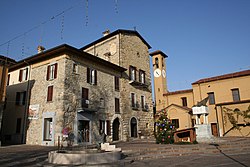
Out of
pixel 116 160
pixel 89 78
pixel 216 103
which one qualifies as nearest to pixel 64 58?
pixel 89 78

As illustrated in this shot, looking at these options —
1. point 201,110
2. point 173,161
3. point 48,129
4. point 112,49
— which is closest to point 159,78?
point 112,49

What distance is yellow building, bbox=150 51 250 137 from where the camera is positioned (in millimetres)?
24234

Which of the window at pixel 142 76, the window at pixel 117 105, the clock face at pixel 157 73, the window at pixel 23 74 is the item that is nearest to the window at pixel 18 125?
the window at pixel 23 74

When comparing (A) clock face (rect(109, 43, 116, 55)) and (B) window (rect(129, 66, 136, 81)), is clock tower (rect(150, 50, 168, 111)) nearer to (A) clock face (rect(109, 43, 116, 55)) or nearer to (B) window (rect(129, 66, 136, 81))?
(B) window (rect(129, 66, 136, 81))

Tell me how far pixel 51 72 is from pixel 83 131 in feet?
20.3

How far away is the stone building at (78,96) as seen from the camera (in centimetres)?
1692

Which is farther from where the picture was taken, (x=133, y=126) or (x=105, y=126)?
(x=133, y=126)

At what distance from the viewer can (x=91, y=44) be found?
26.8m

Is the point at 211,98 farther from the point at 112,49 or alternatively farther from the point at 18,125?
the point at 18,125

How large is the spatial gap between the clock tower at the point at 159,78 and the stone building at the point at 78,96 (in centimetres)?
921

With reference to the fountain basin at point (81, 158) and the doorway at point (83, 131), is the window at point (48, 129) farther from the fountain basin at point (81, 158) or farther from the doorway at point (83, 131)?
the fountain basin at point (81, 158)

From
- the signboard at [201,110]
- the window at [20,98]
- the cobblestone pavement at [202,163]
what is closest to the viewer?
the cobblestone pavement at [202,163]

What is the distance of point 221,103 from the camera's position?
2589 cm

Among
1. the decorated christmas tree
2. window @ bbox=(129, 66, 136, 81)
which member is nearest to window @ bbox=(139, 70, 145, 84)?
window @ bbox=(129, 66, 136, 81)
